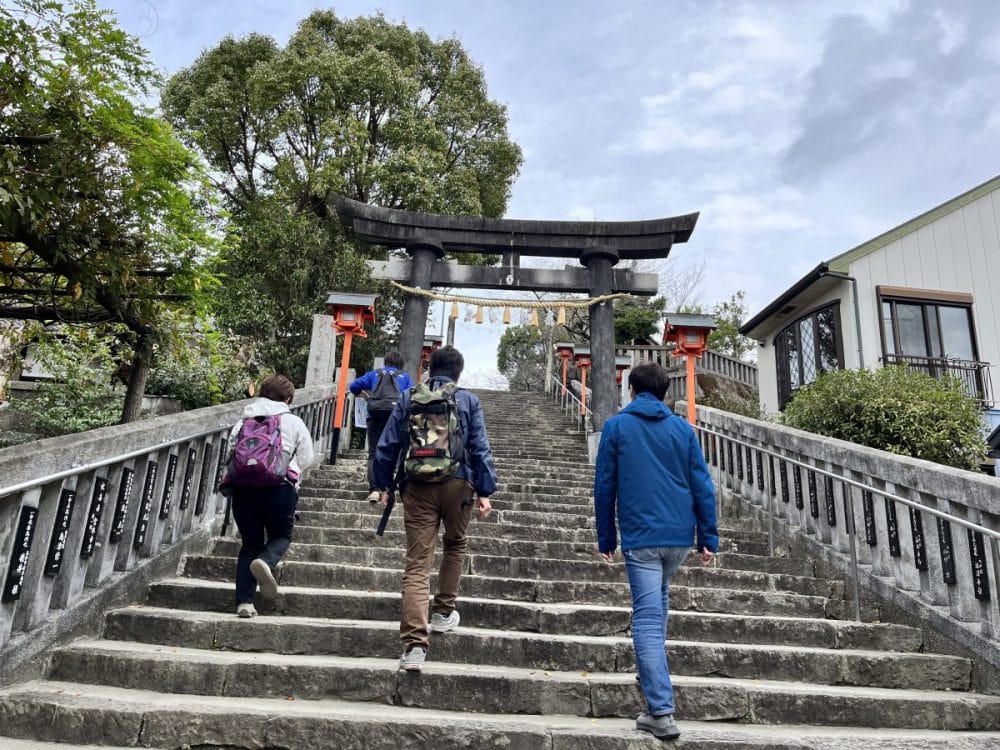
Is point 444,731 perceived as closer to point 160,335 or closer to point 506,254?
point 160,335

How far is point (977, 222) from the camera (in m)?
13.8

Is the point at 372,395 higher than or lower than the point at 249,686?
higher

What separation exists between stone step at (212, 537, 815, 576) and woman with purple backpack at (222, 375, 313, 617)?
0.94 metres

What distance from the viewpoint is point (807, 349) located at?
14.9 meters

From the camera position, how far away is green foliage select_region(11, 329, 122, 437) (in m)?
11.1

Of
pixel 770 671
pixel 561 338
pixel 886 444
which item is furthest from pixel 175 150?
pixel 561 338

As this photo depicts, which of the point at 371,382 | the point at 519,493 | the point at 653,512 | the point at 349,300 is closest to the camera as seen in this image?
the point at 653,512

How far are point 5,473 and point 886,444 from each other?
845 centimetres

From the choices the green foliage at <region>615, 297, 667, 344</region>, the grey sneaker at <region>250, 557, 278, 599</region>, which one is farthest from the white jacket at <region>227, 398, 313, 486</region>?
the green foliage at <region>615, 297, 667, 344</region>

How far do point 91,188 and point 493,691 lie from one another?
5.15 meters

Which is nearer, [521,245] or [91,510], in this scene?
[91,510]

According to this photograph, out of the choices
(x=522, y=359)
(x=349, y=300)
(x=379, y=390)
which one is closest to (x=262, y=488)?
(x=379, y=390)

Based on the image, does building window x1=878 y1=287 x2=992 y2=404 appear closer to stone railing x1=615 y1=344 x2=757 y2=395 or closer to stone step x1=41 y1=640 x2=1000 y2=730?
stone railing x1=615 y1=344 x2=757 y2=395

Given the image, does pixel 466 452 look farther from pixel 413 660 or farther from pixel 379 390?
pixel 379 390
